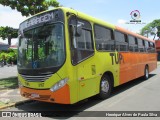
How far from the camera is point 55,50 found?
22.9 feet

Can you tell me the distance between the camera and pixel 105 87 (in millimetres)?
9258

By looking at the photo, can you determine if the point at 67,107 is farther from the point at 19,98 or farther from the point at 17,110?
the point at 19,98

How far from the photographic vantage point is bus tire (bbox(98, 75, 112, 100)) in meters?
8.92

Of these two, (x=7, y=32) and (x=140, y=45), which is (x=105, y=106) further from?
(x=7, y=32)

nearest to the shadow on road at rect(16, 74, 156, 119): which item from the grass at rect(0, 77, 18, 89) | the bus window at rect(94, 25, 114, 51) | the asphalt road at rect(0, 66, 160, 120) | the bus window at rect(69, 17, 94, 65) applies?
the asphalt road at rect(0, 66, 160, 120)

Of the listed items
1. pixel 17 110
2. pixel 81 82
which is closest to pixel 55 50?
pixel 81 82

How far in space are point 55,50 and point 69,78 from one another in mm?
900

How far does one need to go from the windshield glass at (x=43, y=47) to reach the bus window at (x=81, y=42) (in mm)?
340

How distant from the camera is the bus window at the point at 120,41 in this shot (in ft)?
34.9

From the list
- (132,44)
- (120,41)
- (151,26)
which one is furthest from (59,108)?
(151,26)

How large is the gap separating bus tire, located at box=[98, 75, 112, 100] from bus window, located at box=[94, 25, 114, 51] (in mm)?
1137

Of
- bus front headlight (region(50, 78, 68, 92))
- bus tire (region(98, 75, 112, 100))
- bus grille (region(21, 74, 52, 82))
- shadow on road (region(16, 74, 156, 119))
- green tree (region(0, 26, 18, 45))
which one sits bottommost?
shadow on road (region(16, 74, 156, 119))

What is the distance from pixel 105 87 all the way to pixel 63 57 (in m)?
3.00

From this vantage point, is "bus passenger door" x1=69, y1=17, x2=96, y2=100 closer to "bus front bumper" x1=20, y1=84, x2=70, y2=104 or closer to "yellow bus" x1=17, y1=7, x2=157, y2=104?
"yellow bus" x1=17, y1=7, x2=157, y2=104
